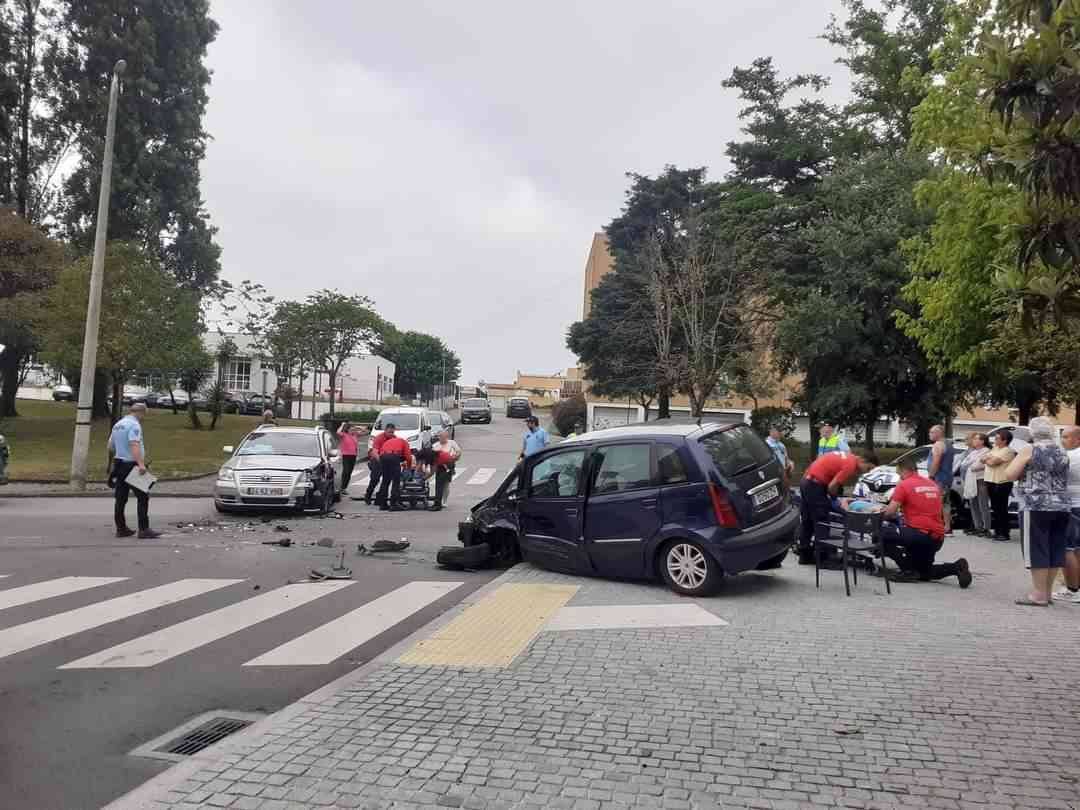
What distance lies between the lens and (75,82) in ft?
122

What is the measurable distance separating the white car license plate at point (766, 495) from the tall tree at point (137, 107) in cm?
3441

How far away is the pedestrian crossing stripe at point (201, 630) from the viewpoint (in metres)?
5.94

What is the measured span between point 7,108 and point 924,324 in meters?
37.4

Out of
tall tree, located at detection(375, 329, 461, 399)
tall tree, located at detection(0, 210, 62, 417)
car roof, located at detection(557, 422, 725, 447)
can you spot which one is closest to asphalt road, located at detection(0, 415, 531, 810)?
car roof, located at detection(557, 422, 725, 447)

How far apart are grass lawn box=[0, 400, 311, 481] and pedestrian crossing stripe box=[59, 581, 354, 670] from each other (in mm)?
13446

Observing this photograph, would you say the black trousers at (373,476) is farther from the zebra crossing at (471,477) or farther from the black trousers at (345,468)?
the zebra crossing at (471,477)

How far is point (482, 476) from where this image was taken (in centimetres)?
2461

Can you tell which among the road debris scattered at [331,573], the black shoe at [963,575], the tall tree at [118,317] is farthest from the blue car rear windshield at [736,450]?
the tall tree at [118,317]

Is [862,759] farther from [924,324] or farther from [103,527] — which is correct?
[924,324]

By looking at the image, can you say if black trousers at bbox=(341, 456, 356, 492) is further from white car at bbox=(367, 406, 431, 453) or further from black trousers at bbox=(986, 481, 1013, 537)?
black trousers at bbox=(986, 481, 1013, 537)

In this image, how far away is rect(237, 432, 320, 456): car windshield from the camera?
14.9 meters

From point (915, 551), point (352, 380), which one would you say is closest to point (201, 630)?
point (915, 551)

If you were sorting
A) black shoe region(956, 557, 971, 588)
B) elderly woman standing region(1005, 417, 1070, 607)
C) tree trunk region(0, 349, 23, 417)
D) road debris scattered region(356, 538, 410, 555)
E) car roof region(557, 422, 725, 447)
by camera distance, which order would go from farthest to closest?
tree trunk region(0, 349, 23, 417) → road debris scattered region(356, 538, 410, 555) → black shoe region(956, 557, 971, 588) → car roof region(557, 422, 725, 447) → elderly woman standing region(1005, 417, 1070, 607)

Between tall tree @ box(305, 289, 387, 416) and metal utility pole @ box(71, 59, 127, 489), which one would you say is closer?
metal utility pole @ box(71, 59, 127, 489)
